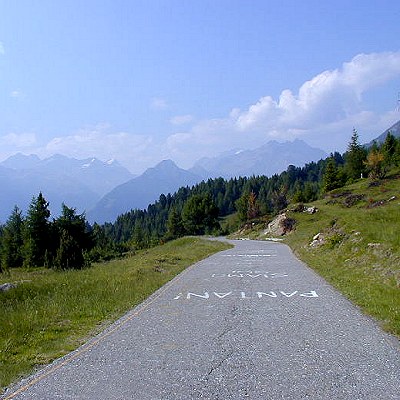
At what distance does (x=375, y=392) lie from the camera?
6195mm

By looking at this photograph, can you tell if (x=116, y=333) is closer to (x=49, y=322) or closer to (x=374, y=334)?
(x=49, y=322)

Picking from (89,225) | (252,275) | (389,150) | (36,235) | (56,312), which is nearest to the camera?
(56,312)

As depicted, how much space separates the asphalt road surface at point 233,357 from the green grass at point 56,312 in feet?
2.05

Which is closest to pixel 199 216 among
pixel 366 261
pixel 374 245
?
pixel 374 245

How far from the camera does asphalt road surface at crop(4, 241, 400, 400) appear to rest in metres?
6.39

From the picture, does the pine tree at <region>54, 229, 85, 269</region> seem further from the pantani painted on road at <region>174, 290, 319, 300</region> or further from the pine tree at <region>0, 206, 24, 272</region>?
the pantani painted on road at <region>174, 290, 319, 300</region>

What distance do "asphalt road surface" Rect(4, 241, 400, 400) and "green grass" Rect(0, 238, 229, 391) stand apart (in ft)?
2.05

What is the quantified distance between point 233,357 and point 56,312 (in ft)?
23.4

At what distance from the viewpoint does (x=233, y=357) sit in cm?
793

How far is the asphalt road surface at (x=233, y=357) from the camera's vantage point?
6.39 meters

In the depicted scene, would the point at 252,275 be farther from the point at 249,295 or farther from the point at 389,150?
the point at 389,150

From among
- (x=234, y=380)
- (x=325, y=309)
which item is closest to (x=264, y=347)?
(x=234, y=380)

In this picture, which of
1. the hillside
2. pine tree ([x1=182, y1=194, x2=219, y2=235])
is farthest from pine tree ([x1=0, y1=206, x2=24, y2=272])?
the hillside

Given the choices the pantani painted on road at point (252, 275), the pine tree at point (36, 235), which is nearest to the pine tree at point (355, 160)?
the pine tree at point (36, 235)
